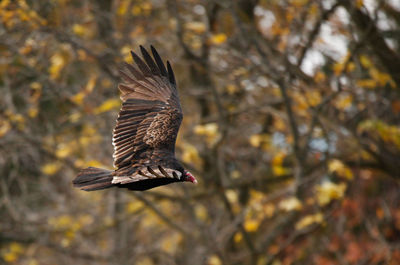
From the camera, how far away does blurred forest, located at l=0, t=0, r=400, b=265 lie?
5.29 meters

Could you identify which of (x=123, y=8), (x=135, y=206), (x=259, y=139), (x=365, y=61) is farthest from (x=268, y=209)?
(x=123, y=8)

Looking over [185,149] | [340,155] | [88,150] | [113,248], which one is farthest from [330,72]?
[113,248]

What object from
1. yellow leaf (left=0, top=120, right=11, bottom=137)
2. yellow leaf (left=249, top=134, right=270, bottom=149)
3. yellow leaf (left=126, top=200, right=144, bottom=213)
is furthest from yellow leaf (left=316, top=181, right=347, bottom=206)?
yellow leaf (left=0, top=120, right=11, bottom=137)

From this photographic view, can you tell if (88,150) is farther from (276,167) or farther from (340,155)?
(340,155)

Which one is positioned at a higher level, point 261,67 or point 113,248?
point 261,67

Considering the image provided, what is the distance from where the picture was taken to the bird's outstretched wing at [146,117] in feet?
11.4

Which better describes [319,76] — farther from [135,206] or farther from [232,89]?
[135,206]

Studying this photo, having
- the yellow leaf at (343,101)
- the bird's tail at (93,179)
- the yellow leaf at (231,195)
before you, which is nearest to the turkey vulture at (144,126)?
the bird's tail at (93,179)

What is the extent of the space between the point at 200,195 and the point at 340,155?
5.64ft

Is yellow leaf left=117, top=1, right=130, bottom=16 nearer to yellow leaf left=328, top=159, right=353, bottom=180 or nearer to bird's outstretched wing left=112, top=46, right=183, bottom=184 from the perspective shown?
bird's outstretched wing left=112, top=46, right=183, bottom=184

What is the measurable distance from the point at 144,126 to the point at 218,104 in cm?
214

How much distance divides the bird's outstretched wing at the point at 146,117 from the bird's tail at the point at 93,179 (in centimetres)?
8

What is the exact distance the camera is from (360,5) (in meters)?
4.41

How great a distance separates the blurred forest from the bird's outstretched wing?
136 centimetres
